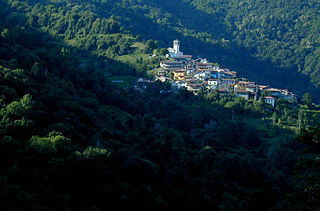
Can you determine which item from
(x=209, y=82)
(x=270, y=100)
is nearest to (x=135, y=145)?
(x=270, y=100)

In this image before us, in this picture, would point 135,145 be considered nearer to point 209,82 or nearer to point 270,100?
point 270,100

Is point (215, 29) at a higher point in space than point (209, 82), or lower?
higher

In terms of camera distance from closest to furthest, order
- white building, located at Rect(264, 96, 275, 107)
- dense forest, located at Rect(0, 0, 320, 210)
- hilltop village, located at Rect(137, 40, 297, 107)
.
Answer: dense forest, located at Rect(0, 0, 320, 210) → white building, located at Rect(264, 96, 275, 107) → hilltop village, located at Rect(137, 40, 297, 107)

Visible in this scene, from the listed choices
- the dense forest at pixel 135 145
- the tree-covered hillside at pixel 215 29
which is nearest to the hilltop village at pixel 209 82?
the dense forest at pixel 135 145

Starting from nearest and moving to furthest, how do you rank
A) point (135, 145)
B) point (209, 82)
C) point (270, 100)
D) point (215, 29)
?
point (135, 145), point (270, 100), point (209, 82), point (215, 29)

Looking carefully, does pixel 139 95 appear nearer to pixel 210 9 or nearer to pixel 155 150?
pixel 155 150

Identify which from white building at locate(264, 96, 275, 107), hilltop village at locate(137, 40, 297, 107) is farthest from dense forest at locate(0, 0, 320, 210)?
hilltop village at locate(137, 40, 297, 107)

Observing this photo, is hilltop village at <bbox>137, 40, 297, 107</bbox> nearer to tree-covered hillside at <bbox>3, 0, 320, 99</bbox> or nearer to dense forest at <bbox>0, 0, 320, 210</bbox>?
dense forest at <bbox>0, 0, 320, 210</bbox>
